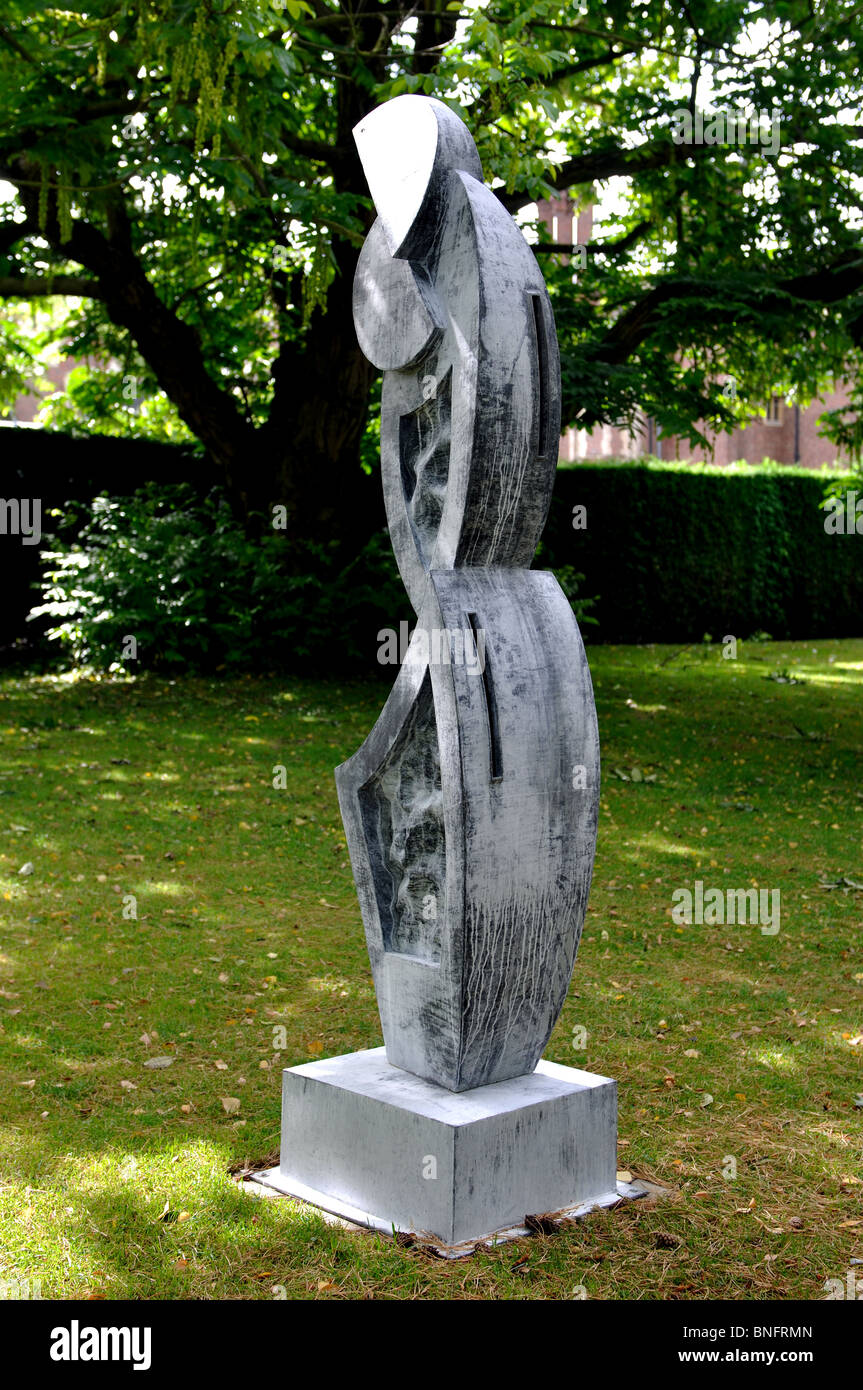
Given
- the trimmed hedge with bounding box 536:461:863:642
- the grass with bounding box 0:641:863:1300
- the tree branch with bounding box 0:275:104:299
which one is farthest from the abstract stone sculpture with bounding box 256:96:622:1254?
the trimmed hedge with bounding box 536:461:863:642

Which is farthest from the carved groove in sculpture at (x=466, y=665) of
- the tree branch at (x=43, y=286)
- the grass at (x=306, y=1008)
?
the tree branch at (x=43, y=286)

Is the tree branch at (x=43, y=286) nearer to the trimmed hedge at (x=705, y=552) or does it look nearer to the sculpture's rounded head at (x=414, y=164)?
the trimmed hedge at (x=705, y=552)

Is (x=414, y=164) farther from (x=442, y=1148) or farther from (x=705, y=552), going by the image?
(x=705, y=552)

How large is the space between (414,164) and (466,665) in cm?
166

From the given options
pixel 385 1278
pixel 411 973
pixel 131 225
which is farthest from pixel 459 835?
pixel 131 225

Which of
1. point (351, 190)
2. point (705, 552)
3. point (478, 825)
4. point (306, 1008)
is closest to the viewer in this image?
point (478, 825)

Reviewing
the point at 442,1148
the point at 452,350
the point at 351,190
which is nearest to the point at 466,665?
the point at 452,350

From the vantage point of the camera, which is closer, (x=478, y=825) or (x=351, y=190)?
(x=478, y=825)

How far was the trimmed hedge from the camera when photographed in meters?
22.5

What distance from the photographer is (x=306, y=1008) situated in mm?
6355

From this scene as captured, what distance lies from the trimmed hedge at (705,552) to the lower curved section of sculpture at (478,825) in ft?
49.2

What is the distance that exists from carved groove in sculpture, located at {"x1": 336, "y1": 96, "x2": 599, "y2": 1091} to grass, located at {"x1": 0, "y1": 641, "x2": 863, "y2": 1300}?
2.54 ft

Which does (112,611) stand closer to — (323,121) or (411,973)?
(323,121)
